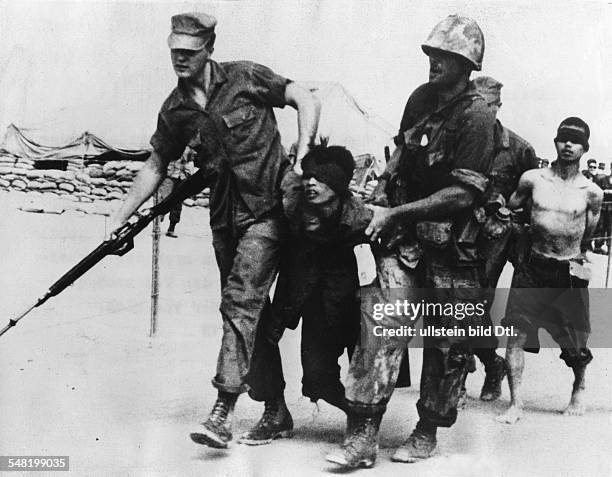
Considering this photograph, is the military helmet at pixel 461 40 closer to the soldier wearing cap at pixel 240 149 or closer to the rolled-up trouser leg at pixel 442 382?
the soldier wearing cap at pixel 240 149

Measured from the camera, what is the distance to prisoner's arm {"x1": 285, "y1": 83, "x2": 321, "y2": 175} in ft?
16.6

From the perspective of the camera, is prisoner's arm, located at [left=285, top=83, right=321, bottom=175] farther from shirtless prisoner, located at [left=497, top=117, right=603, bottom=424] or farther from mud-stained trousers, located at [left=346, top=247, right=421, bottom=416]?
shirtless prisoner, located at [left=497, top=117, right=603, bottom=424]

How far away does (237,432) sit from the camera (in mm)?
5332

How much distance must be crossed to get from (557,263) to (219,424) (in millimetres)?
2034

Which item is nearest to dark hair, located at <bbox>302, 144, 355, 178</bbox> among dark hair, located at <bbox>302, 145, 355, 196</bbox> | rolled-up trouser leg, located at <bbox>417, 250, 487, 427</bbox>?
dark hair, located at <bbox>302, 145, 355, 196</bbox>

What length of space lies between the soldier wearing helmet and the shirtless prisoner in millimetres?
453

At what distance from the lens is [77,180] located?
19.8 ft

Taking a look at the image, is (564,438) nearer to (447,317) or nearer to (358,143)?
(447,317)

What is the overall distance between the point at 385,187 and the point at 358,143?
60 centimetres

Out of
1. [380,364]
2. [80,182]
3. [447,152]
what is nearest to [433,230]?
[447,152]

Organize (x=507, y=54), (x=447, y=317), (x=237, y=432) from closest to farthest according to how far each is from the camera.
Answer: (x=447, y=317) → (x=237, y=432) → (x=507, y=54)

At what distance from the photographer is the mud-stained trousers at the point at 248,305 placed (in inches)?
192

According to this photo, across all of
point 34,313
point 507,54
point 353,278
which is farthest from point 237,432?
point 507,54

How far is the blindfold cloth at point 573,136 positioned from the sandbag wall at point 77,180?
2135 millimetres
